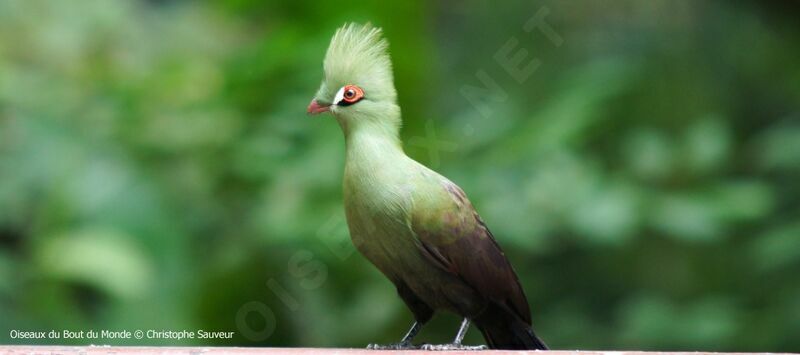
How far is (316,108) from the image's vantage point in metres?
2.18

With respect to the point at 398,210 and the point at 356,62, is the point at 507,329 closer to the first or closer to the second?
the point at 398,210

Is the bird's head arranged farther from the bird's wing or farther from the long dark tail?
the long dark tail

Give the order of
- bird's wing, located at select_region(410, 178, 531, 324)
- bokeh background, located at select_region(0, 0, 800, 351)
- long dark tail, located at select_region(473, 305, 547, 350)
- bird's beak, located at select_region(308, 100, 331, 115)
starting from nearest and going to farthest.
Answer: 1. bird's beak, located at select_region(308, 100, 331, 115)
2. bird's wing, located at select_region(410, 178, 531, 324)
3. long dark tail, located at select_region(473, 305, 547, 350)
4. bokeh background, located at select_region(0, 0, 800, 351)

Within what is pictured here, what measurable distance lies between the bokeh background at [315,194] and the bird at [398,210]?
1.04 metres

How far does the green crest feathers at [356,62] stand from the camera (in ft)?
7.22

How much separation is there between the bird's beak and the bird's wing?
0.87 ft

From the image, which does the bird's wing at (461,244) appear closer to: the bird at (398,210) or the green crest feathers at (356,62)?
the bird at (398,210)

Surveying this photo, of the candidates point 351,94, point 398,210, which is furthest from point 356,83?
point 398,210

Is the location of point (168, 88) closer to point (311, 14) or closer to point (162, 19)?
point (311, 14)

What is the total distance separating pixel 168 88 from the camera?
4211mm

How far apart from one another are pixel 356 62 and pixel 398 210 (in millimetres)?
316

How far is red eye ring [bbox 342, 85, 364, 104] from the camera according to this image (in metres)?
2.21

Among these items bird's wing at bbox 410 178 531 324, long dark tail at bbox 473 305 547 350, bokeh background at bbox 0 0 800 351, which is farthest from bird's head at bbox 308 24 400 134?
bokeh background at bbox 0 0 800 351

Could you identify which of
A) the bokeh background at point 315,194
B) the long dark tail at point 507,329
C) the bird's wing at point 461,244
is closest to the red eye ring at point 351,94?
the bird's wing at point 461,244
